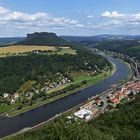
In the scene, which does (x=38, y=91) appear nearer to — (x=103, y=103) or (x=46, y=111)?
(x=46, y=111)

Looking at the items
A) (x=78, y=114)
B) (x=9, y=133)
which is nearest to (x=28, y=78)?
(x=78, y=114)

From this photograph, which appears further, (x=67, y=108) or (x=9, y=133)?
(x=67, y=108)

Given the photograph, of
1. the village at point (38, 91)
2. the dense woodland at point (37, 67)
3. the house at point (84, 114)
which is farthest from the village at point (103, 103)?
the dense woodland at point (37, 67)

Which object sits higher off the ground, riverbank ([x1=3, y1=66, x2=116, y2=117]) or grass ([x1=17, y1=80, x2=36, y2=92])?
grass ([x1=17, y1=80, x2=36, y2=92])

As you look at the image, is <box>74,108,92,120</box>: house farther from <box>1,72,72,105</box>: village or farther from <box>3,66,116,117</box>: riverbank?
<box>1,72,72,105</box>: village

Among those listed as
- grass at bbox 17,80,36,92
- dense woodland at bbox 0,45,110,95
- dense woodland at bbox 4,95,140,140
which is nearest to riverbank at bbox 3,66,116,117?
dense woodland at bbox 0,45,110,95

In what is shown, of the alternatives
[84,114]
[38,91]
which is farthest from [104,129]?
[38,91]

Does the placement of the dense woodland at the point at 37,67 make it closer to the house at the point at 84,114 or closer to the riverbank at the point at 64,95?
the riverbank at the point at 64,95

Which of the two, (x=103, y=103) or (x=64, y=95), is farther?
(x=64, y=95)

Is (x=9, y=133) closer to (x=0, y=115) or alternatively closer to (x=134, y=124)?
(x=0, y=115)
